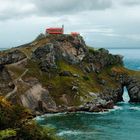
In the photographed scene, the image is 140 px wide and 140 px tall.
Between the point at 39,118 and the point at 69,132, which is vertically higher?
the point at 69,132

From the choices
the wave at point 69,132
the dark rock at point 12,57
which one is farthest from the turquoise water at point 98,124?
the dark rock at point 12,57

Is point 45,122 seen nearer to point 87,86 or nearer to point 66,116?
point 66,116

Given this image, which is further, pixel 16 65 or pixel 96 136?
pixel 16 65

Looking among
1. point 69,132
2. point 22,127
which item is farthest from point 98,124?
point 22,127

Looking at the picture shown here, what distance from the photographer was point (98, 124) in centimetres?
15438

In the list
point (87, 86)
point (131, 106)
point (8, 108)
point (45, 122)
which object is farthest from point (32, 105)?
point (8, 108)

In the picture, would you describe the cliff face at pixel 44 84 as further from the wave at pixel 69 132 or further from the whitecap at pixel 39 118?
the wave at pixel 69 132

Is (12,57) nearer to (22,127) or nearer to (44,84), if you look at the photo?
(44,84)

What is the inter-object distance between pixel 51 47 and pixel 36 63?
10704mm

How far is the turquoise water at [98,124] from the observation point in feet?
445

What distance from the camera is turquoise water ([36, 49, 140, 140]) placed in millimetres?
135750

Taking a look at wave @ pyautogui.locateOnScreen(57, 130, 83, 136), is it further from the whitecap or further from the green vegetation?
the green vegetation

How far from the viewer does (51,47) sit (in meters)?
197

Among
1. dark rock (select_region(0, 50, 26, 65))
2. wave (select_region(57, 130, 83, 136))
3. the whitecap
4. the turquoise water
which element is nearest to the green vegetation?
the turquoise water
